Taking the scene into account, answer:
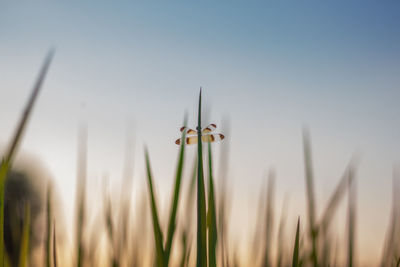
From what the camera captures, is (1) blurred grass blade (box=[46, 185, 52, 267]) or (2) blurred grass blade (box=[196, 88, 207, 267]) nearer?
(2) blurred grass blade (box=[196, 88, 207, 267])

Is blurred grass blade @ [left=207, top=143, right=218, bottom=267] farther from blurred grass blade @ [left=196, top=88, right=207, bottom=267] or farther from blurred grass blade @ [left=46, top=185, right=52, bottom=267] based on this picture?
blurred grass blade @ [left=46, top=185, right=52, bottom=267]

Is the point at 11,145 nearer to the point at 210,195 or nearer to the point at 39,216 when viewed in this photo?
the point at 210,195

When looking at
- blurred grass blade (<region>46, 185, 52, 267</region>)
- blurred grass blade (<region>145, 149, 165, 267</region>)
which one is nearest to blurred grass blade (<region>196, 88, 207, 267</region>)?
blurred grass blade (<region>145, 149, 165, 267</region>)

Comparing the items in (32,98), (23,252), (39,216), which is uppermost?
(39,216)

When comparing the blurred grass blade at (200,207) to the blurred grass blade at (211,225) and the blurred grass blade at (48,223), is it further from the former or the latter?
the blurred grass blade at (48,223)

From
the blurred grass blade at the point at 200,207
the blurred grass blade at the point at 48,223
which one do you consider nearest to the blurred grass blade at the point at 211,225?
the blurred grass blade at the point at 200,207

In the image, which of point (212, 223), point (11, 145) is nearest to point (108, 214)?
point (212, 223)

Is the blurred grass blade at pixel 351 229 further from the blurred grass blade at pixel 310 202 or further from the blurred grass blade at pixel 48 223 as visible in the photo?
the blurred grass blade at pixel 48 223

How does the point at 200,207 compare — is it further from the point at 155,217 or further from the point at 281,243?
the point at 281,243

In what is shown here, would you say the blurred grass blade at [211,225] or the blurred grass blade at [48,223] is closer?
the blurred grass blade at [211,225]

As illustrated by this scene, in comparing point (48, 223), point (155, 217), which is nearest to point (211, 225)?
point (155, 217)

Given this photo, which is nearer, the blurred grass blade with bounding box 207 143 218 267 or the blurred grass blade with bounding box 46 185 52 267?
the blurred grass blade with bounding box 207 143 218 267
